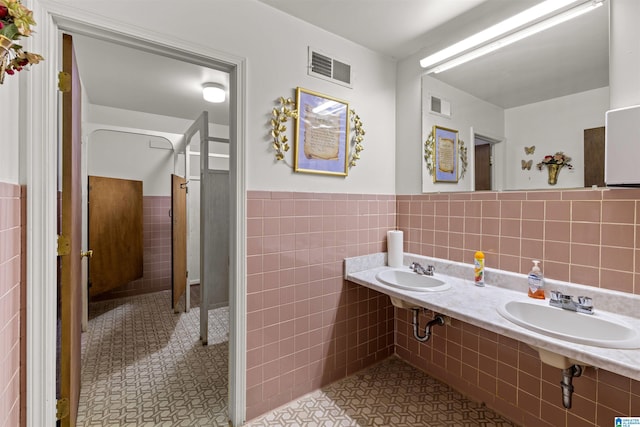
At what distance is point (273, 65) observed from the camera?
173cm

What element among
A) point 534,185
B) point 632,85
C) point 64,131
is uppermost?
point 632,85

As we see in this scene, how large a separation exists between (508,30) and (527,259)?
1319mm

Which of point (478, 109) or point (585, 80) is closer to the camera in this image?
point (585, 80)

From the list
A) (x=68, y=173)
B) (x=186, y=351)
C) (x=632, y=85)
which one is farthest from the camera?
(x=186, y=351)

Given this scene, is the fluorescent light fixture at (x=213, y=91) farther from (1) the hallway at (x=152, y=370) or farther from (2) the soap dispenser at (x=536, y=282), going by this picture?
(2) the soap dispenser at (x=536, y=282)

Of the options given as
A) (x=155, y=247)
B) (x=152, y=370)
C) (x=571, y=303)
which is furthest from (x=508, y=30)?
(x=155, y=247)

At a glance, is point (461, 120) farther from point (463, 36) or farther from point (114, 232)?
point (114, 232)

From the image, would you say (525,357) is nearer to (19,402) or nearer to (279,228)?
(279,228)

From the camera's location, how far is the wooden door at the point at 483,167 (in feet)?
6.01

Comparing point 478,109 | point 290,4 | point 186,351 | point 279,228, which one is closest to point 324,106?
point 290,4

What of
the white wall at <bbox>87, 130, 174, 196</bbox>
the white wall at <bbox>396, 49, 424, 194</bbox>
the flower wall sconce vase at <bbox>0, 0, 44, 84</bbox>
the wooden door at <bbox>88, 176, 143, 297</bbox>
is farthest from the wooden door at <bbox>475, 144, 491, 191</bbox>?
the white wall at <bbox>87, 130, 174, 196</bbox>

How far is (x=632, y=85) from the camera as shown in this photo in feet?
4.19

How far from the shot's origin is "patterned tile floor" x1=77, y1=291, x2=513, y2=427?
5.70 ft

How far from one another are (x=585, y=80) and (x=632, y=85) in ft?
0.69
